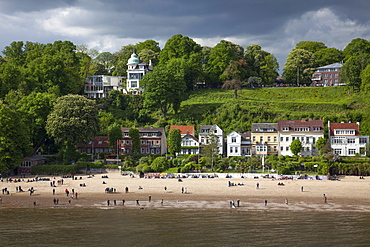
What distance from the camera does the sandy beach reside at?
163ft

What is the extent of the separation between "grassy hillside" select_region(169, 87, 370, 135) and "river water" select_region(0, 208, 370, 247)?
42569mm

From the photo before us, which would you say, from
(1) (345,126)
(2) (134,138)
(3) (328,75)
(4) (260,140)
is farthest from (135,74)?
(1) (345,126)

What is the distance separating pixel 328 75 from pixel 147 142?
59.7 metres

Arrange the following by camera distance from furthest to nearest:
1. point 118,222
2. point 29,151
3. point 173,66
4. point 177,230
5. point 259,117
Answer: point 173,66 < point 259,117 < point 29,151 < point 118,222 < point 177,230

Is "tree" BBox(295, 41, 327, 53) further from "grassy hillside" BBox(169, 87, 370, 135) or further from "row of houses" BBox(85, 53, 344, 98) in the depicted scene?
"grassy hillside" BBox(169, 87, 370, 135)

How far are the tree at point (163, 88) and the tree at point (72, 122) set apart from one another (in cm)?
1785

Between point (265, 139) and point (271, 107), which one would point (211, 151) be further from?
point (271, 107)

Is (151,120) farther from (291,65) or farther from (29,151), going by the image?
(291,65)

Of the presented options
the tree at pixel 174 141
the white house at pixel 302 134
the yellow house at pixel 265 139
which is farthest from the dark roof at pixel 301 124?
the tree at pixel 174 141

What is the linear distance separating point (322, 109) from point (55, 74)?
57.6 m

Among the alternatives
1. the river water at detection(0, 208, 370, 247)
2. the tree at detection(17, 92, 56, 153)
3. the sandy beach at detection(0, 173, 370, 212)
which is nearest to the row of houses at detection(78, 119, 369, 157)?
the tree at detection(17, 92, 56, 153)

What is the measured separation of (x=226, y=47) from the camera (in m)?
112

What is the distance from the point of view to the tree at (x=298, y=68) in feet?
385

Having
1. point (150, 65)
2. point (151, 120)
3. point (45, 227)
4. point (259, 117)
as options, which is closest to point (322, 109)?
point (259, 117)
